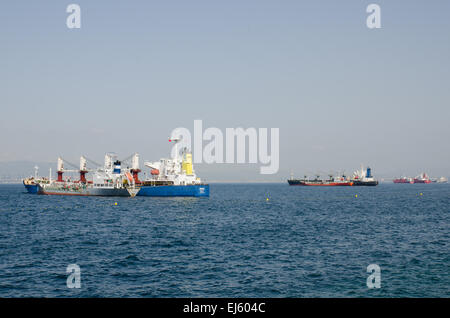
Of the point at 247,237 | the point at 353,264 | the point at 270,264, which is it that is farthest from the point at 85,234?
the point at 353,264

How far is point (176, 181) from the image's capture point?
118 metres

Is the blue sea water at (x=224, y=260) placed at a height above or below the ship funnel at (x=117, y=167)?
below

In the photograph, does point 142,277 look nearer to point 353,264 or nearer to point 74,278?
point 74,278

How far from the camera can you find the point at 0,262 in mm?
29281

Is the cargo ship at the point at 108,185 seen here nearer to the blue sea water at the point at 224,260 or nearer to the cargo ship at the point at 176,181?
the cargo ship at the point at 176,181

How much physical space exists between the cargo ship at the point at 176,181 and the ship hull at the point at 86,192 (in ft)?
20.2

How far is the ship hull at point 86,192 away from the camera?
404 ft

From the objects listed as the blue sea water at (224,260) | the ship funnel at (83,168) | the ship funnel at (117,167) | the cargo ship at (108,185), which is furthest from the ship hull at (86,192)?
the blue sea water at (224,260)

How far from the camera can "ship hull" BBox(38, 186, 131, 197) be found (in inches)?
4847

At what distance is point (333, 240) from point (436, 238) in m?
11.3

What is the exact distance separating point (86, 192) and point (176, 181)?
3708 cm

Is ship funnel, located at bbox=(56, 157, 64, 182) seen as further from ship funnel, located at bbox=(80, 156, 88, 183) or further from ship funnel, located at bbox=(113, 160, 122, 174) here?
ship funnel, located at bbox=(113, 160, 122, 174)

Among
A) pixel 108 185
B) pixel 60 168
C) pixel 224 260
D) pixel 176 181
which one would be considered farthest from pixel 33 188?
pixel 224 260
